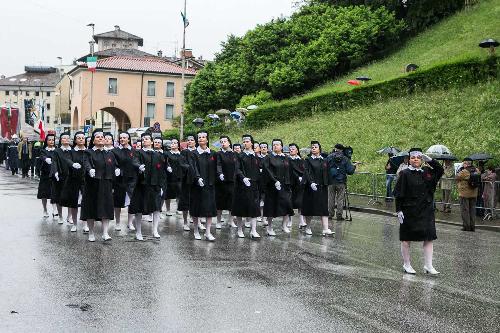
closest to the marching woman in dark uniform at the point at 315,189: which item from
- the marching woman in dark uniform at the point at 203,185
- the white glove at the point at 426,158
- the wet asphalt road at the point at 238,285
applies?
the wet asphalt road at the point at 238,285

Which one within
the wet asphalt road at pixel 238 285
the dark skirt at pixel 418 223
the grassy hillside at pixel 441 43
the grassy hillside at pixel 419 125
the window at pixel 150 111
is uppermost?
the grassy hillside at pixel 441 43

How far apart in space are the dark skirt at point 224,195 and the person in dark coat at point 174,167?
976 mm

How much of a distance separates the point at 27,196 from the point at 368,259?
52.5 ft

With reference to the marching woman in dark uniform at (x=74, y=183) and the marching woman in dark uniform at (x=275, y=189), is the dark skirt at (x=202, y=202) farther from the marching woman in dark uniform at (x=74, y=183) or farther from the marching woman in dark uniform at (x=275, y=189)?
the marching woman in dark uniform at (x=74, y=183)

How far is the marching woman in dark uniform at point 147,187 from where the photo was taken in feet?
46.0

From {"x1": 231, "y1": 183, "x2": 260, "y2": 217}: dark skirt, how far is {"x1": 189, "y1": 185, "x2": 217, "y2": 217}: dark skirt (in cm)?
80

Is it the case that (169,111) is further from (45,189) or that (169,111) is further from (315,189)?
(315,189)

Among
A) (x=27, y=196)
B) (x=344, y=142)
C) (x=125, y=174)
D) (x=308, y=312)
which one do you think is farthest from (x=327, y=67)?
(x=308, y=312)

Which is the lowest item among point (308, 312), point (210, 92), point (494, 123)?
point (308, 312)

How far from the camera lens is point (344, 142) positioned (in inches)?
1277

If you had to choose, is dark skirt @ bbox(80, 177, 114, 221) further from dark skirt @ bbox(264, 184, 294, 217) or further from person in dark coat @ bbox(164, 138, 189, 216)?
dark skirt @ bbox(264, 184, 294, 217)

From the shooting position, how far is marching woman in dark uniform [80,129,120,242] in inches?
523

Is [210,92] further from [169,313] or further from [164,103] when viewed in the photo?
[169,313]

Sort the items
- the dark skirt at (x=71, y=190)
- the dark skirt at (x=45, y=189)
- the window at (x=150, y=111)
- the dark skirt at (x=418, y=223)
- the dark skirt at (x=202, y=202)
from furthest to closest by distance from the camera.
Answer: the window at (x=150, y=111)
the dark skirt at (x=45, y=189)
the dark skirt at (x=71, y=190)
the dark skirt at (x=202, y=202)
the dark skirt at (x=418, y=223)
